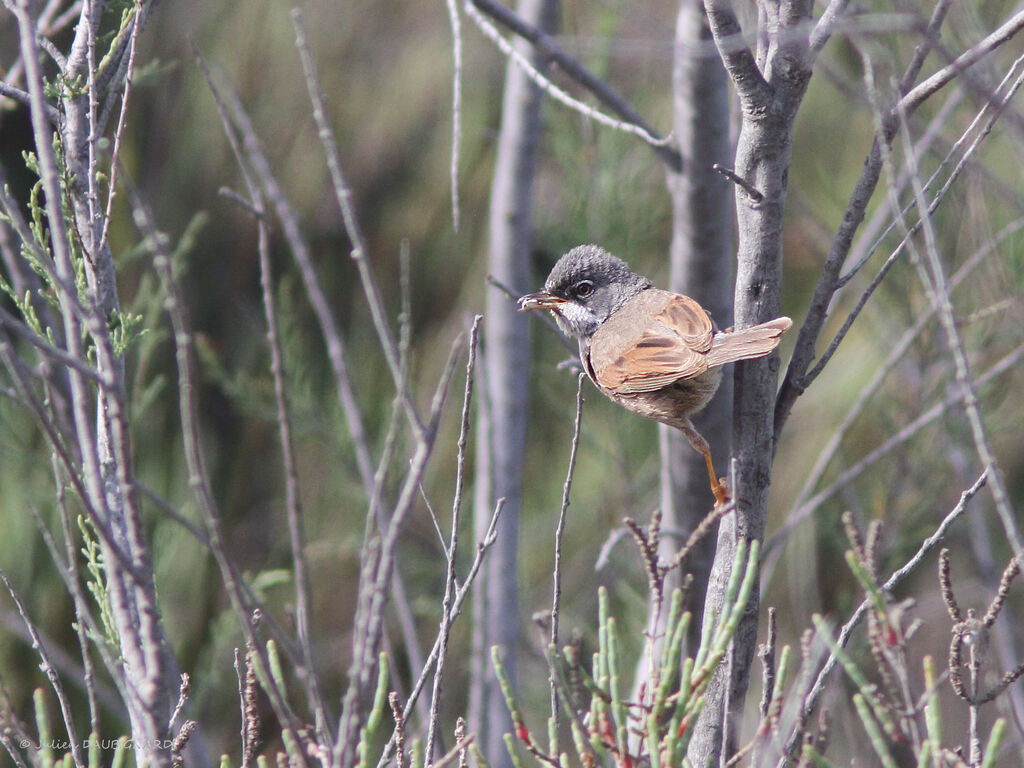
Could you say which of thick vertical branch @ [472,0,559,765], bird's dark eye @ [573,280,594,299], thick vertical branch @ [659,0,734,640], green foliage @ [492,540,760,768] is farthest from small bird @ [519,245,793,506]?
green foliage @ [492,540,760,768]

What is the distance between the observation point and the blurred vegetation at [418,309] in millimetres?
5465

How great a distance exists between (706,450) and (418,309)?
161 inches

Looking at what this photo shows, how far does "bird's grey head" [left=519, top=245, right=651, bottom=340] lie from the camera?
391 centimetres

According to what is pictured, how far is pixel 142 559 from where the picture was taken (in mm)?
1520

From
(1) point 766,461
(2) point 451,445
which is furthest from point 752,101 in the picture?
(2) point 451,445

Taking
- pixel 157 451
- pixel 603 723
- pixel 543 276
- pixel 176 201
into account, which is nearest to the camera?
pixel 603 723

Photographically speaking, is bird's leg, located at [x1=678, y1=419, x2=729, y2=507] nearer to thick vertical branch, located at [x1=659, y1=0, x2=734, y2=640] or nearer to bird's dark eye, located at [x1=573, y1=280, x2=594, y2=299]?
thick vertical branch, located at [x1=659, y1=0, x2=734, y2=640]

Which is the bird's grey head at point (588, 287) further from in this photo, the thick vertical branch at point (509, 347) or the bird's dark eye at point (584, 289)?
the thick vertical branch at point (509, 347)

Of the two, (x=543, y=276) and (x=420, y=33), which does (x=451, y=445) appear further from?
(x=420, y=33)

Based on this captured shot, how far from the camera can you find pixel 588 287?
396 cm

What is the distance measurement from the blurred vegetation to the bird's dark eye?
54.1 inches

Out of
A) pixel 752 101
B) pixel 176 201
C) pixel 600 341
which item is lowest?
pixel 600 341

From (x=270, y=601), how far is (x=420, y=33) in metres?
4.34

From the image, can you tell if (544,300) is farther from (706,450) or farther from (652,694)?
(652,694)
